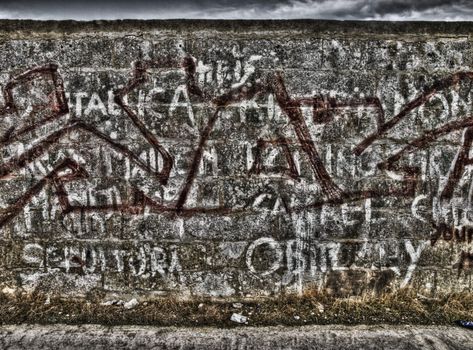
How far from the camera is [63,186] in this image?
3.58m

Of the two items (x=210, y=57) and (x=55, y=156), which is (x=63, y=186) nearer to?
(x=55, y=156)

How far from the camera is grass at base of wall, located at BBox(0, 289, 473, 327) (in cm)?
346

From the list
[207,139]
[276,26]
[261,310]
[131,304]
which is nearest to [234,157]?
[207,139]

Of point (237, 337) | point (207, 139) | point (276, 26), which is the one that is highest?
point (276, 26)

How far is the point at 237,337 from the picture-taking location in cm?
325

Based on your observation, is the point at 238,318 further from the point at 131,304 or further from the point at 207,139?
the point at 207,139

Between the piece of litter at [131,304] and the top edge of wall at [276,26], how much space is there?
2.08 metres

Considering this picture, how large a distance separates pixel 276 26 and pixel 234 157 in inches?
40.0

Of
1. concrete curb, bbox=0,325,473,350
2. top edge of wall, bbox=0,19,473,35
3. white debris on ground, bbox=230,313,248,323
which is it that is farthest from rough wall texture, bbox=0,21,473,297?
concrete curb, bbox=0,325,473,350

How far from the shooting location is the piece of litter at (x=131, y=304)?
3.61 meters

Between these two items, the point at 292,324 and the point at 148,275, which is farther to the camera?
the point at 148,275

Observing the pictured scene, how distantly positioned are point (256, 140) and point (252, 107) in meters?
0.25

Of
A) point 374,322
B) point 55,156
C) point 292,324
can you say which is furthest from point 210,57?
point 374,322

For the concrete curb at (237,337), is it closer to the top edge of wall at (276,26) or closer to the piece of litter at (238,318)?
the piece of litter at (238,318)
